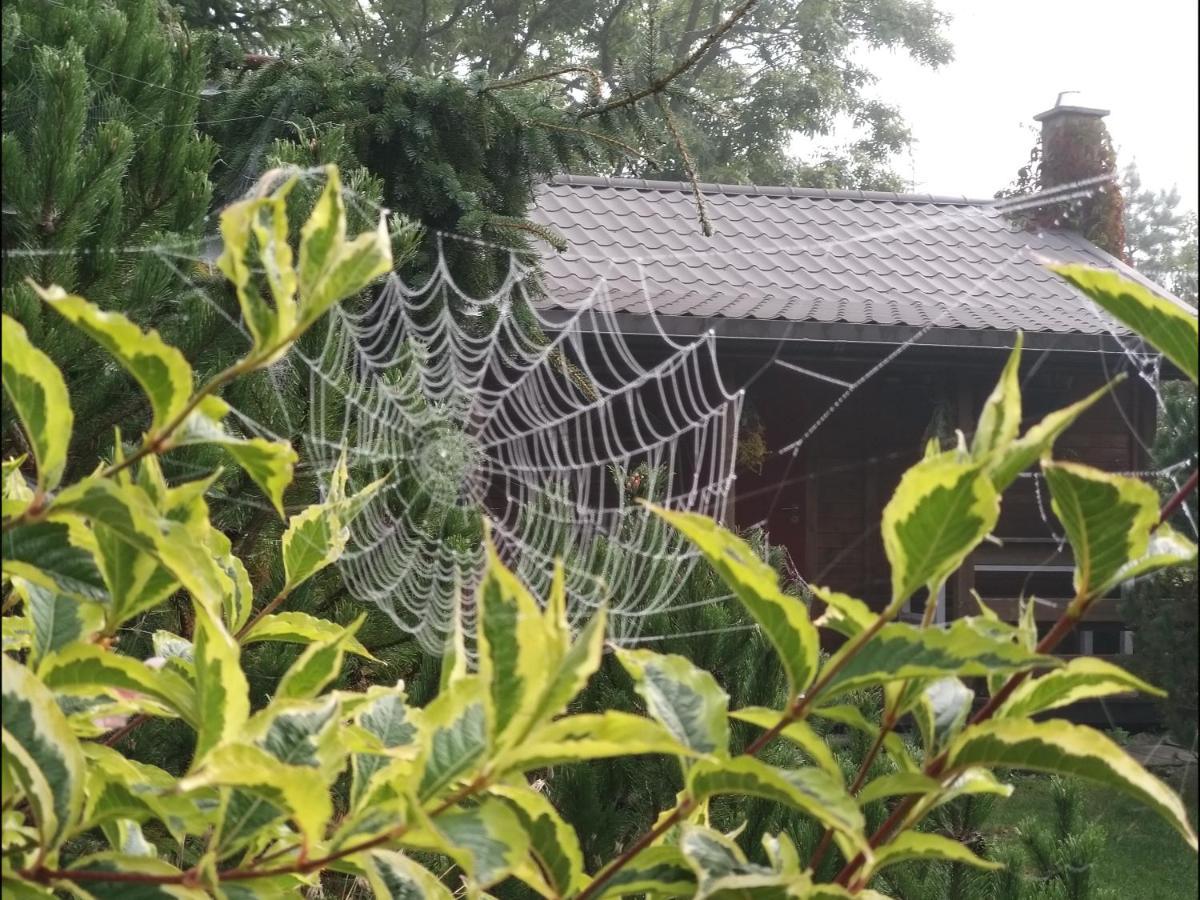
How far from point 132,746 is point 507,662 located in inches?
62.7

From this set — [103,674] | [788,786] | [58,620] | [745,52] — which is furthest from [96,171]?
[745,52]

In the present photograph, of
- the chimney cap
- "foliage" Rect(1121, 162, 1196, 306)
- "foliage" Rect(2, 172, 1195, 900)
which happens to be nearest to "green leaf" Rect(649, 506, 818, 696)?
"foliage" Rect(2, 172, 1195, 900)

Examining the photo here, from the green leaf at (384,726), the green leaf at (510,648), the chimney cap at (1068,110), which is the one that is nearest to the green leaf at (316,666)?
the green leaf at (384,726)

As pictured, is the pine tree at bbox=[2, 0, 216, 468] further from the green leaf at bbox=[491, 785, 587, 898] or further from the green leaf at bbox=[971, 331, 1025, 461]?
the green leaf at bbox=[971, 331, 1025, 461]

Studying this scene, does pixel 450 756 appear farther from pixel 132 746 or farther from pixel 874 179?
pixel 874 179

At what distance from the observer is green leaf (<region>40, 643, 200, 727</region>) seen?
32.0 inches

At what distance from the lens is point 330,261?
68cm

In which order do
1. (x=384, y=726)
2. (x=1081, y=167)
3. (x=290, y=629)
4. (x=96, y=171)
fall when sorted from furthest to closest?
(x=1081, y=167) → (x=96, y=171) → (x=290, y=629) → (x=384, y=726)

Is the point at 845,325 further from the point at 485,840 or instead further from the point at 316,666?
the point at 485,840

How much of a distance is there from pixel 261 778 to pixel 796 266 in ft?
16.6

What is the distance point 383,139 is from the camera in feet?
10.6

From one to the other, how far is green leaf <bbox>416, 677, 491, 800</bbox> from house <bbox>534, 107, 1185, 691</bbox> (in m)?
3.00

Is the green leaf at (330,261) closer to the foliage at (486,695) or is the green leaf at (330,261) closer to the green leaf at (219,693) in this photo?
the foliage at (486,695)

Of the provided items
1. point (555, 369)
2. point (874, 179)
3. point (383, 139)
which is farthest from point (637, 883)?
point (874, 179)
